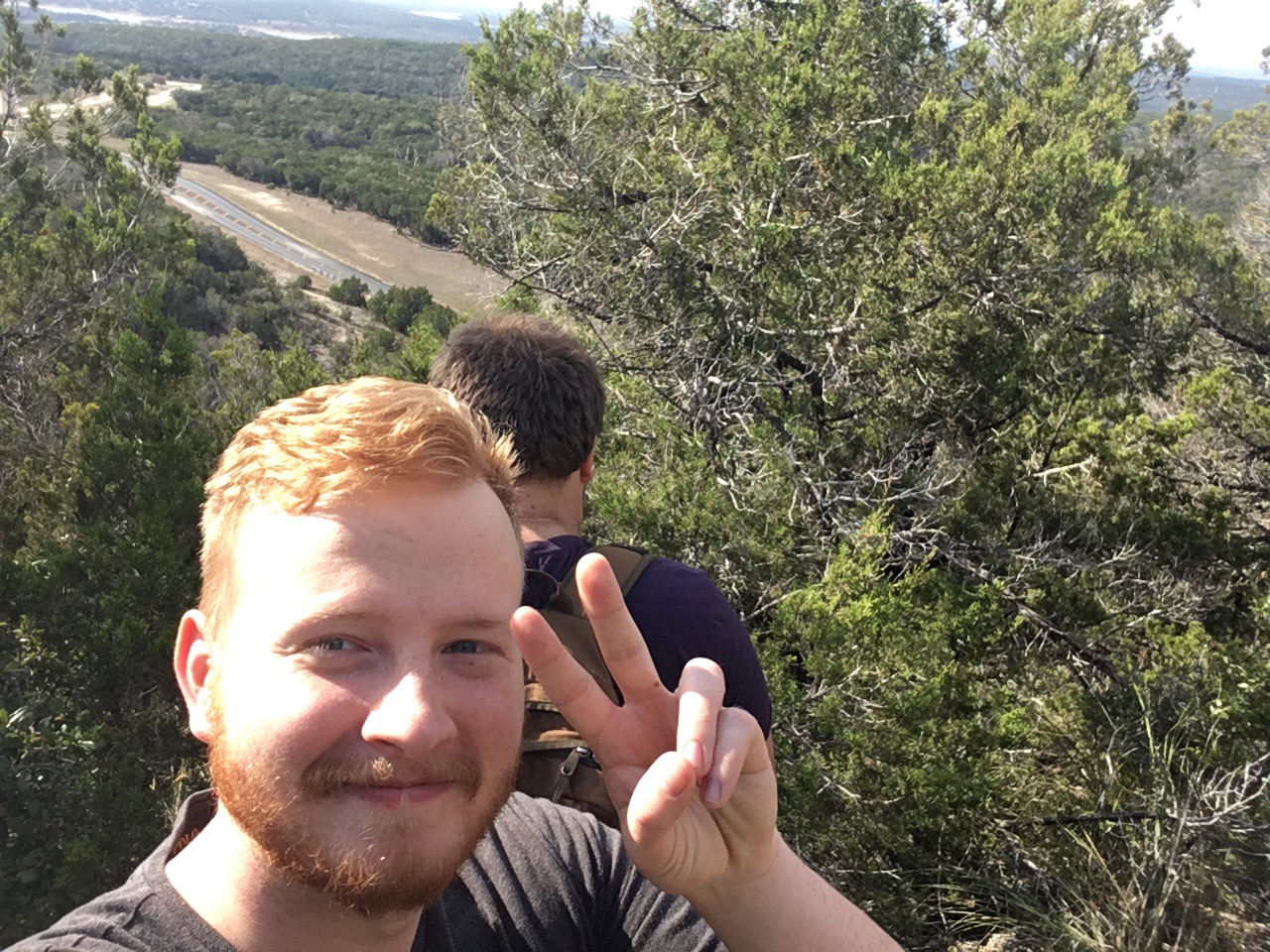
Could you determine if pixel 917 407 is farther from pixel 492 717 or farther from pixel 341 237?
pixel 341 237

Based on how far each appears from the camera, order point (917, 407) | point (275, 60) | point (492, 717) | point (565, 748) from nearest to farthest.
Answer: point (492, 717) < point (565, 748) < point (917, 407) < point (275, 60)

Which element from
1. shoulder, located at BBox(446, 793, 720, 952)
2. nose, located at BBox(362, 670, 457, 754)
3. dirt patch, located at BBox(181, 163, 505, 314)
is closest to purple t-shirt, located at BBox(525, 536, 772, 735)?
shoulder, located at BBox(446, 793, 720, 952)

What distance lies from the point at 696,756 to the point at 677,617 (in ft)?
2.15

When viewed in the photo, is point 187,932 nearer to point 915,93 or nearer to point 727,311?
point 727,311

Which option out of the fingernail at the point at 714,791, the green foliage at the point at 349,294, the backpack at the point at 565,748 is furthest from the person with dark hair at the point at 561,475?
the green foliage at the point at 349,294

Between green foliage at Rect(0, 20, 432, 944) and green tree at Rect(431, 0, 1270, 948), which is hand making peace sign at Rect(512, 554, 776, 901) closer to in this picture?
green tree at Rect(431, 0, 1270, 948)

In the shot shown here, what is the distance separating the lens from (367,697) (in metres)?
1.01

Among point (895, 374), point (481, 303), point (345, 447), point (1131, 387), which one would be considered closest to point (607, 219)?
point (481, 303)

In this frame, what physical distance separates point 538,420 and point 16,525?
468cm

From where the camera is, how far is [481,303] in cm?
679

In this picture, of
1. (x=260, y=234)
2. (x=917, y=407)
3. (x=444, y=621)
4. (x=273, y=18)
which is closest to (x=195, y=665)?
(x=444, y=621)

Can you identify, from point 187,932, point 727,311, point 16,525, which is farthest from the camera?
point 727,311

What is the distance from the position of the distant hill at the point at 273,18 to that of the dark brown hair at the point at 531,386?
56673 millimetres

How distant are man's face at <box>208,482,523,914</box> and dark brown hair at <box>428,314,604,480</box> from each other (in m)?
0.86
